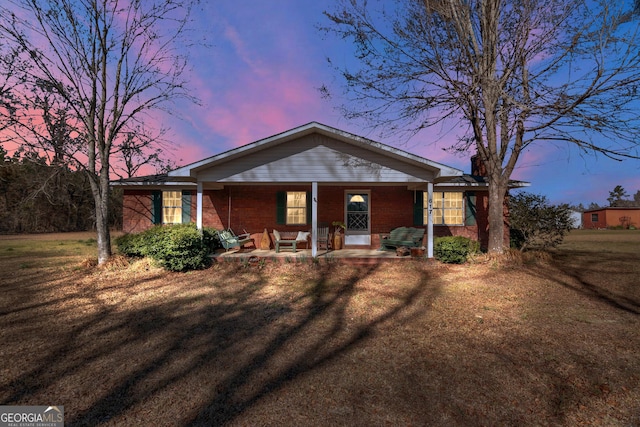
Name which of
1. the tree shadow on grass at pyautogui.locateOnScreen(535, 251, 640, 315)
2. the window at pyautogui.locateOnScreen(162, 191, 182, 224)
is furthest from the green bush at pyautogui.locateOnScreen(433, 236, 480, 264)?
the window at pyautogui.locateOnScreen(162, 191, 182, 224)

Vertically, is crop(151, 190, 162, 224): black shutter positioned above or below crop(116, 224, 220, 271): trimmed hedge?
above

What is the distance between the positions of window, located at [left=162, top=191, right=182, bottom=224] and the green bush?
10.7 m

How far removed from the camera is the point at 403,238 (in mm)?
11172

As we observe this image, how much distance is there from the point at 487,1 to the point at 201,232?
12.3 metres

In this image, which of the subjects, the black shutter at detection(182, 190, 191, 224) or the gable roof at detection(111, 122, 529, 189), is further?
the black shutter at detection(182, 190, 191, 224)

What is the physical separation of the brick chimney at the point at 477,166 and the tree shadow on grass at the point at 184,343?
843cm

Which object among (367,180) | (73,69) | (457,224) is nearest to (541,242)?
(457,224)

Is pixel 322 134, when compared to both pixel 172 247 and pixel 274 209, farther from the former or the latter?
pixel 172 247

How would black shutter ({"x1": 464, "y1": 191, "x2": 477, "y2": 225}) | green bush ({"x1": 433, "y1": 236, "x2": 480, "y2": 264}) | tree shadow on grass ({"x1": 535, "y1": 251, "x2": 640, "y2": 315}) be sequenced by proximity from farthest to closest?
black shutter ({"x1": 464, "y1": 191, "x2": 477, "y2": 225}), green bush ({"x1": 433, "y1": 236, "x2": 480, "y2": 264}), tree shadow on grass ({"x1": 535, "y1": 251, "x2": 640, "y2": 315})

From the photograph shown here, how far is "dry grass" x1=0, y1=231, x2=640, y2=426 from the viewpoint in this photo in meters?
2.95

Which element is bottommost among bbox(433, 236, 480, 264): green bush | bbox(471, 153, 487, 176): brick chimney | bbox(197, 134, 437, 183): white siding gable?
bbox(433, 236, 480, 264): green bush

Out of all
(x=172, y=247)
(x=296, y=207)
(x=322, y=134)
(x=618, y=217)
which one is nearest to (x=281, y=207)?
(x=296, y=207)

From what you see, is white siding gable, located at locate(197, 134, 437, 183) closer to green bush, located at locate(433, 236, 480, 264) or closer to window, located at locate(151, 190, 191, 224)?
green bush, located at locate(433, 236, 480, 264)

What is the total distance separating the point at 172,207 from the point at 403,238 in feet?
32.4
